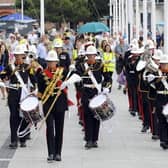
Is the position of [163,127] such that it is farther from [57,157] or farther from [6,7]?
[6,7]

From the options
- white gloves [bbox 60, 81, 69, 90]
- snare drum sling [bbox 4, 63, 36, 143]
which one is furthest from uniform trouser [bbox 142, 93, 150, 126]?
white gloves [bbox 60, 81, 69, 90]

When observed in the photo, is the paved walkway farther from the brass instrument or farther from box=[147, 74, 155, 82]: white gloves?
box=[147, 74, 155, 82]: white gloves

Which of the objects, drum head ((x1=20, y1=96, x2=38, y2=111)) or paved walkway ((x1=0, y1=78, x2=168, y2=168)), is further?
drum head ((x1=20, y1=96, x2=38, y2=111))

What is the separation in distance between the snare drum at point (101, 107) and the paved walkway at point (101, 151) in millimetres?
642

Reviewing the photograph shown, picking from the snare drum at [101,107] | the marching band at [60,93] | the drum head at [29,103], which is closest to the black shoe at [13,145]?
the marching band at [60,93]

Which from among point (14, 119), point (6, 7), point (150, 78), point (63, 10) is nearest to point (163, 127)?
point (150, 78)

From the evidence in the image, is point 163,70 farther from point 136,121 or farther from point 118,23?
point 118,23

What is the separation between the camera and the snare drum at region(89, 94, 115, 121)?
13.0 meters

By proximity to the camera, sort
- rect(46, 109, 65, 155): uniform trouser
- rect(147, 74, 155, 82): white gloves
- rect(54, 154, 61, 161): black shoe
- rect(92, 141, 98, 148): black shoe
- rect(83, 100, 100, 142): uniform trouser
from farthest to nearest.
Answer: rect(92, 141, 98, 148): black shoe → rect(83, 100, 100, 142): uniform trouser → rect(147, 74, 155, 82): white gloves → rect(54, 154, 61, 161): black shoe → rect(46, 109, 65, 155): uniform trouser

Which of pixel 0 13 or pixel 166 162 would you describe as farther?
pixel 0 13

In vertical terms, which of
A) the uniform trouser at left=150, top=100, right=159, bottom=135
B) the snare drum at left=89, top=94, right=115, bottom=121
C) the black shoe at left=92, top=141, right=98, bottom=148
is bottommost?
the black shoe at left=92, top=141, right=98, bottom=148

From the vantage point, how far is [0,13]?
9775 centimetres

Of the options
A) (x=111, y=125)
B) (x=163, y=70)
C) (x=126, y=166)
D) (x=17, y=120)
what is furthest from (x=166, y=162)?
(x=111, y=125)

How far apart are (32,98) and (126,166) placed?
1950 millimetres
